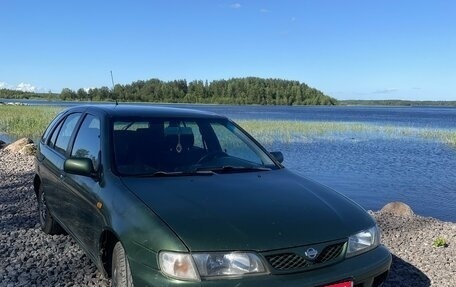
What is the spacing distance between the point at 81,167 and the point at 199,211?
122cm

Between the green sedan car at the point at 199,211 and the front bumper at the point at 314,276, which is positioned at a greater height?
the green sedan car at the point at 199,211

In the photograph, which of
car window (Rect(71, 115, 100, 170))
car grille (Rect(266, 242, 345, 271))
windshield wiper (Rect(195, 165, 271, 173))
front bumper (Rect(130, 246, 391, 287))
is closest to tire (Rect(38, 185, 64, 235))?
car window (Rect(71, 115, 100, 170))

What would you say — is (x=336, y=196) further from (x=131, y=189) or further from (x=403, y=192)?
(x=403, y=192)

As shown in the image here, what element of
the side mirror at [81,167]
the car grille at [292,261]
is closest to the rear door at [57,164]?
the side mirror at [81,167]

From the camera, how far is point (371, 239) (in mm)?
3391

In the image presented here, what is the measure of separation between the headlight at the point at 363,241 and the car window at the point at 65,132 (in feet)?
10.7

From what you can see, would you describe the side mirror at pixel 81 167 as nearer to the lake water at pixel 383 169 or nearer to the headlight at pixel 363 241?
the headlight at pixel 363 241

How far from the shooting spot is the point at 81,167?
3777 millimetres

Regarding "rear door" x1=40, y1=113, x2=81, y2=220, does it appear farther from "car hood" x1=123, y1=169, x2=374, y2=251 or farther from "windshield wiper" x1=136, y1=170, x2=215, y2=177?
"car hood" x1=123, y1=169, x2=374, y2=251

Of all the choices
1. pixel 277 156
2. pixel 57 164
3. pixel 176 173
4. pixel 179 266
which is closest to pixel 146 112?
pixel 176 173

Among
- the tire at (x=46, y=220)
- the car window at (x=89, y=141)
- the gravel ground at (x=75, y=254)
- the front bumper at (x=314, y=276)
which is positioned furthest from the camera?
the tire at (x=46, y=220)

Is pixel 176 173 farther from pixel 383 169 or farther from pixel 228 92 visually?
pixel 228 92

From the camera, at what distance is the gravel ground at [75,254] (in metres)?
4.63

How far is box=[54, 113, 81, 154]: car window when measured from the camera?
202 inches
